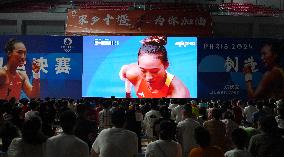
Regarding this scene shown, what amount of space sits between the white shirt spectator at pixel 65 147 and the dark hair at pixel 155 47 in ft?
53.5

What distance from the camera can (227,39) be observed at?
2109 cm

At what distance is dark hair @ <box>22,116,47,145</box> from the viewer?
466 cm

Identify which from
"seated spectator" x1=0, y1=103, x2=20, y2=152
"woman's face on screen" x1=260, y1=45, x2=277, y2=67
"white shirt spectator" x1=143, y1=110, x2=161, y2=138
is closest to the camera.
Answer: "seated spectator" x1=0, y1=103, x2=20, y2=152

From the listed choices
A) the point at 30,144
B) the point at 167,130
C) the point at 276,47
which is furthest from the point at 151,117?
the point at 276,47

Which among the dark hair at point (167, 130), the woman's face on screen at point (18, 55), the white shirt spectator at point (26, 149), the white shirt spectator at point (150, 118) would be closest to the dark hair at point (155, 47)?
the woman's face on screen at point (18, 55)

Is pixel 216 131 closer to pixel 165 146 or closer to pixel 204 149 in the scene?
pixel 165 146

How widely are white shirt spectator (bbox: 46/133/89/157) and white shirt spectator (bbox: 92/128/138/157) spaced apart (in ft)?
1.39

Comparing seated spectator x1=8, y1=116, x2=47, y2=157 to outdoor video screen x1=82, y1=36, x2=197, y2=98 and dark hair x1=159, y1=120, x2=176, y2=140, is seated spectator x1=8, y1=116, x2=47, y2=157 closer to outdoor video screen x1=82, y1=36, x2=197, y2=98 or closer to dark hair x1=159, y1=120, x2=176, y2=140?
dark hair x1=159, y1=120, x2=176, y2=140

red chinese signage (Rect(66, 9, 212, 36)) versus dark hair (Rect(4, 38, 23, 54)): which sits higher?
red chinese signage (Rect(66, 9, 212, 36))

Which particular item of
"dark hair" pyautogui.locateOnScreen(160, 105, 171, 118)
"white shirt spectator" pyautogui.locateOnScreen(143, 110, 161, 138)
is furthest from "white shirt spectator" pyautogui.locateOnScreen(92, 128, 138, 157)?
"white shirt spectator" pyautogui.locateOnScreen(143, 110, 161, 138)

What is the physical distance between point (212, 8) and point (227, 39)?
5.61 m

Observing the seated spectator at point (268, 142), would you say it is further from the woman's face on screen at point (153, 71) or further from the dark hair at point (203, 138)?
the woman's face on screen at point (153, 71)

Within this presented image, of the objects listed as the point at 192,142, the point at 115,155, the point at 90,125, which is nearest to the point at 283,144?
the point at 115,155

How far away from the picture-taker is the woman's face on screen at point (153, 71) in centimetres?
2080
